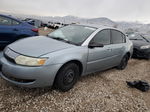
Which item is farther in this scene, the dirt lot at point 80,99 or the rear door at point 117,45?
the rear door at point 117,45

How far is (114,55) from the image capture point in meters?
4.02

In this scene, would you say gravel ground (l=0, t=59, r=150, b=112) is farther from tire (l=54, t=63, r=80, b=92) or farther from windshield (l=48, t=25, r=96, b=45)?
windshield (l=48, t=25, r=96, b=45)

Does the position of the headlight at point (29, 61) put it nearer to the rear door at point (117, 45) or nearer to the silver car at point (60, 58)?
the silver car at point (60, 58)

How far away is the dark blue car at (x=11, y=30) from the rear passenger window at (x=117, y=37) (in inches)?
121

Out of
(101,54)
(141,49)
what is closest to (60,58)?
(101,54)

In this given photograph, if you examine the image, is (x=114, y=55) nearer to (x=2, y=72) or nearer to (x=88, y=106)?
(x=88, y=106)

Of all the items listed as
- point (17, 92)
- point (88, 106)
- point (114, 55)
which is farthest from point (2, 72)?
point (114, 55)

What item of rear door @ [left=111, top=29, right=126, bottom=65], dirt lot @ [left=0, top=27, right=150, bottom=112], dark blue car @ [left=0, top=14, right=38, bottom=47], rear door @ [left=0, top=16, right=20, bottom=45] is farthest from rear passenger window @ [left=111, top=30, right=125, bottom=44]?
rear door @ [left=0, top=16, right=20, bottom=45]

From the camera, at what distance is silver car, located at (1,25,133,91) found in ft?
7.73

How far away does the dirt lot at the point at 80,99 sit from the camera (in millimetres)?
2381

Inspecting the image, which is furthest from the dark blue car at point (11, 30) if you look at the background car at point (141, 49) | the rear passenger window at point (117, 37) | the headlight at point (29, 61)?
the background car at point (141, 49)

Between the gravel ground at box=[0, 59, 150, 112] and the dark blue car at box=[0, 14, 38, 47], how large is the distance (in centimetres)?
214

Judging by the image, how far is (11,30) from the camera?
15.4ft

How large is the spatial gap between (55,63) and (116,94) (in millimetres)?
1662
